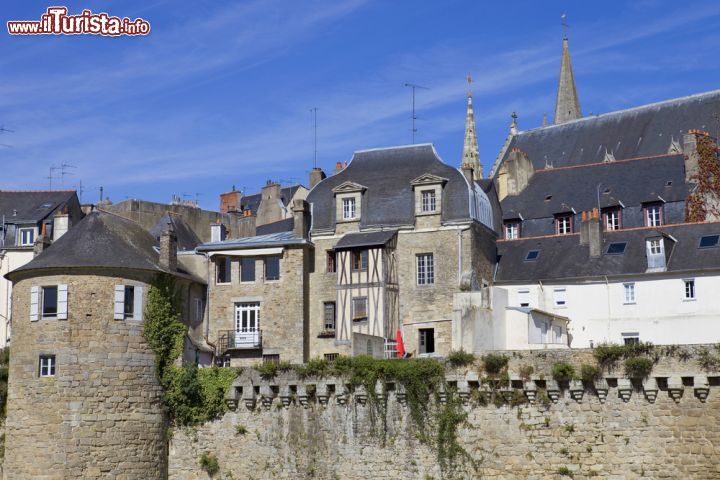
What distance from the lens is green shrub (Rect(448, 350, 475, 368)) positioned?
2977cm

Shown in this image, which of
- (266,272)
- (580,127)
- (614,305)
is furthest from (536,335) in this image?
(580,127)

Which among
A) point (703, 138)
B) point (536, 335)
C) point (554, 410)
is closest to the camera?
point (554, 410)

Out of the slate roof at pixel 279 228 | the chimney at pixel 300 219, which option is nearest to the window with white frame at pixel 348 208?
the chimney at pixel 300 219

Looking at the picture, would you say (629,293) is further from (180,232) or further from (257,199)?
(257,199)

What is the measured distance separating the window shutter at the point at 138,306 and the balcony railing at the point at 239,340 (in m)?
5.16

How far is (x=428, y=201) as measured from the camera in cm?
3897

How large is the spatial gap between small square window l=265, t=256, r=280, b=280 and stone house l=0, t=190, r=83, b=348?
1048 centimetres

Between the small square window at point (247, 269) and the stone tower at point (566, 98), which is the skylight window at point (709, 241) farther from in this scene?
the stone tower at point (566, 98)

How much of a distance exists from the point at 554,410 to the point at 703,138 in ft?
70.3

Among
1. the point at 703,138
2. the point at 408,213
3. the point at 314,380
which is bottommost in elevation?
the point at 314,380

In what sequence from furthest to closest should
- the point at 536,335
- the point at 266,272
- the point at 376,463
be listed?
the point at 266,272
the point at 536,335
the point at 376,463

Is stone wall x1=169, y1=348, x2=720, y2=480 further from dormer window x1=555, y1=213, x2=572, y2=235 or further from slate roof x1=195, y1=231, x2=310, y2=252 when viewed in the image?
dormer window x1=555, y1=213, x2=572, y2=235

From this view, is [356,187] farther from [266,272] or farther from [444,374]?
[444,374]

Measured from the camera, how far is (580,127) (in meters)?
57.7
